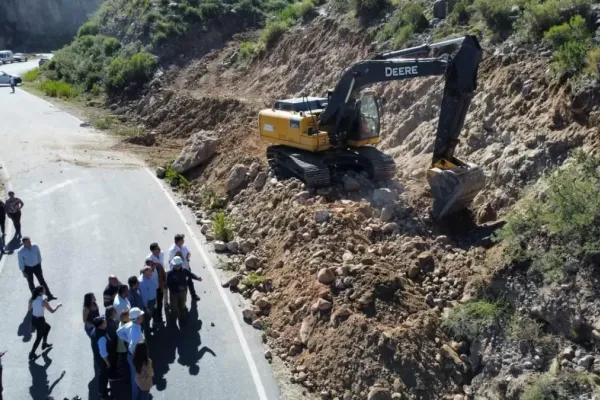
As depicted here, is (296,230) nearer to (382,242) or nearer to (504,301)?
(382,242)

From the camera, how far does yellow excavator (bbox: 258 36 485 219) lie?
45.8 ft

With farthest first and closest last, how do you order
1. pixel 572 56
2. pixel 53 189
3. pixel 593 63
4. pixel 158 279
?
pixel 53 189, pixel 572 56, pixel 593 63, pixel 158 279

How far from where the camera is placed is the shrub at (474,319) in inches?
435

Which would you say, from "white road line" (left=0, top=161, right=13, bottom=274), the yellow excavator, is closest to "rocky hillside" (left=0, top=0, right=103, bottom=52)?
"white road line" (left=0, top=161, right=13, bottom=274)

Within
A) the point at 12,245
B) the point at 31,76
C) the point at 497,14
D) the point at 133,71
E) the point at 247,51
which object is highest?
the point at 497,14

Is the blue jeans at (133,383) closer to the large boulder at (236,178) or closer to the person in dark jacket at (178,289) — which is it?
the person in dark jacket at (178,289)

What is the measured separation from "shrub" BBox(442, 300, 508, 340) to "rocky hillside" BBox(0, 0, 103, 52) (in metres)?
63.6

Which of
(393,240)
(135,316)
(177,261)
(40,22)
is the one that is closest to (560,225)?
(393,240)

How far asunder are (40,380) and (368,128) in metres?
9.85

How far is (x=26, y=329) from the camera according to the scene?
41.0 ft

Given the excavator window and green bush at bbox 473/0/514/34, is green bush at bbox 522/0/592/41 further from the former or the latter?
the excavator window

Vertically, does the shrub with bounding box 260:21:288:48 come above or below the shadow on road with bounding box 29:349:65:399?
above

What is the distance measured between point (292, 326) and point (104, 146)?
16030mm

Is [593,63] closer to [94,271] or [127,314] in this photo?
[127,314]
